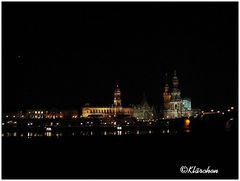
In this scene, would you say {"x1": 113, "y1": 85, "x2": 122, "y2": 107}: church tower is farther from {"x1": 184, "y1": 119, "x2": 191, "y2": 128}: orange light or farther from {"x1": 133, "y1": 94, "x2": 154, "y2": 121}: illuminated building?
{"x1": 184, "y1": 119, "x2": 191, "y2": 128}: orange light

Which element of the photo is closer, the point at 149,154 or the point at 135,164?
the point at 135,164

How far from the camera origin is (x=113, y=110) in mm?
88312

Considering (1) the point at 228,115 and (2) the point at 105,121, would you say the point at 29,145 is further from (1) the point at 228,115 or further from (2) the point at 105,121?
(2) the point at 105,121

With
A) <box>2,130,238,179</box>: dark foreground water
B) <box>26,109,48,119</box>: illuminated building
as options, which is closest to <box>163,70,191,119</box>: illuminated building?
<box>26,109,48,119</box>: illuminated building

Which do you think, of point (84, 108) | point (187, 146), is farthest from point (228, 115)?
point (84, 108)

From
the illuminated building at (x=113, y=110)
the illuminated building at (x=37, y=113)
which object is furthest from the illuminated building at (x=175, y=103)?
the illuminated building at (x=37, y=113)

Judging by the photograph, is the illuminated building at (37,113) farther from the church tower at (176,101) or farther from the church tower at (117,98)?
the church tower at (176,101)

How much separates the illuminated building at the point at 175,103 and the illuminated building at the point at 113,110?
263 inches

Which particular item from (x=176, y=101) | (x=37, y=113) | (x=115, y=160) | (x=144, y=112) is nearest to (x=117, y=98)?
(x=144, y=112)

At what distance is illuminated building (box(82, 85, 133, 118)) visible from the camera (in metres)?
87.8

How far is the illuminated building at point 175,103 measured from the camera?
8707 centimetres

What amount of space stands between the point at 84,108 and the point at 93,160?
215 ft

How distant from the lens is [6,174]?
20.2 meters

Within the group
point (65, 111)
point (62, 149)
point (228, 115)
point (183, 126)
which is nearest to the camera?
point (62, 149)
